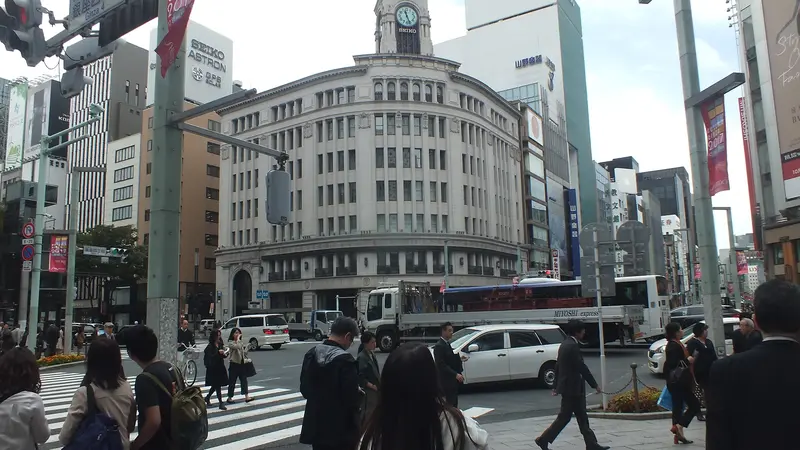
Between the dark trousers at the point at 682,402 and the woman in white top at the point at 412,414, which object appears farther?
the dark trousers at the point at 682,402

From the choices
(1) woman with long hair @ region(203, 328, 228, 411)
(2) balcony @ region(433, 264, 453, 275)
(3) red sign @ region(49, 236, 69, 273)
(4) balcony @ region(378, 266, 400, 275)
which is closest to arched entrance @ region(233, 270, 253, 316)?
(4) balcony @ region(378, 266, 400, 275)

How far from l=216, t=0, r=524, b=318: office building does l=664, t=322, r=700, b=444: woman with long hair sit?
43826 mm

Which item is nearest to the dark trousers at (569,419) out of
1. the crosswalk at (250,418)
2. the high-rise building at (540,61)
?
the crosswalk at (250,418)

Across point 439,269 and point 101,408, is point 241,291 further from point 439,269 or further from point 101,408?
point 101,408

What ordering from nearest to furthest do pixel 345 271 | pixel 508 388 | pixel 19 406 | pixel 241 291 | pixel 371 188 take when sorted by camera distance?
pixel 19 406 < pixel 508 388 < pixel 345 271 < pixel 371 188 < pixel 241 291

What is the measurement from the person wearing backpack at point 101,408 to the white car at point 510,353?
11.1 m

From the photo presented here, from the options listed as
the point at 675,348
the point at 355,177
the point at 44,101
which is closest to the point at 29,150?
the point at 44,101

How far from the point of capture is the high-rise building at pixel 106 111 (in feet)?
281

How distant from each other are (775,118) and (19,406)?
43.5 m

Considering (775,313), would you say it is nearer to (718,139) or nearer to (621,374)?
(718,139)

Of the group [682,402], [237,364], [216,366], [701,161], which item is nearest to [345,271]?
[237,364]

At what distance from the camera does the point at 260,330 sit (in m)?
32.7

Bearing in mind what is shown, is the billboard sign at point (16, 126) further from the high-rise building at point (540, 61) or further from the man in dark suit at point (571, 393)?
the man in dark suit at point (571, 393)

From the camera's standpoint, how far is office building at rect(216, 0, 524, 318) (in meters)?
55.7
